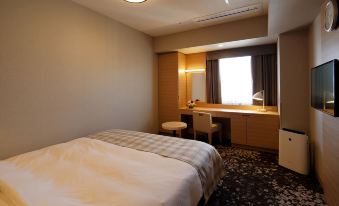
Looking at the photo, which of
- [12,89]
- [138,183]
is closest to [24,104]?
[12,89]

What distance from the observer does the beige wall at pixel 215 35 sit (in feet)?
10.7

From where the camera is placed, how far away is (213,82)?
4.46 metres

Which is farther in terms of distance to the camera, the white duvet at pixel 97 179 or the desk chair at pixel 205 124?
the desk chair at pixel 205 124

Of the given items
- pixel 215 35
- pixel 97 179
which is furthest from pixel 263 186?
pixel 215 35

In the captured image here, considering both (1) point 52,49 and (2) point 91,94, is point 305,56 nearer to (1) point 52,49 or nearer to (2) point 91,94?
(2) point 91,94

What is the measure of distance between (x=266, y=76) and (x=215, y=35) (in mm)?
1423

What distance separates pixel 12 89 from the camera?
207cm

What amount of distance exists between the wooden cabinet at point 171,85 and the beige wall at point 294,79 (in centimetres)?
219

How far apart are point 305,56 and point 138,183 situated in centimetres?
316

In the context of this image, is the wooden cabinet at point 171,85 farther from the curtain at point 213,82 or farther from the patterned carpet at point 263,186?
the patterned carpet at point 263,186

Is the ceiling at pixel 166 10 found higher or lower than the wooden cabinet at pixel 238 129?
higher

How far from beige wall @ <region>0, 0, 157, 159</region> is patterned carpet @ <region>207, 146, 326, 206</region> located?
221 centimetres

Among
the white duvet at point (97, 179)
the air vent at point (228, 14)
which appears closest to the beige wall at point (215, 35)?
the air vent at point (228, 14)

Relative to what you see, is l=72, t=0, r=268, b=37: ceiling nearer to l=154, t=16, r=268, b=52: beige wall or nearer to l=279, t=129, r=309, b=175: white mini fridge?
l=154, t=16, r=268, b=52: beige wall
